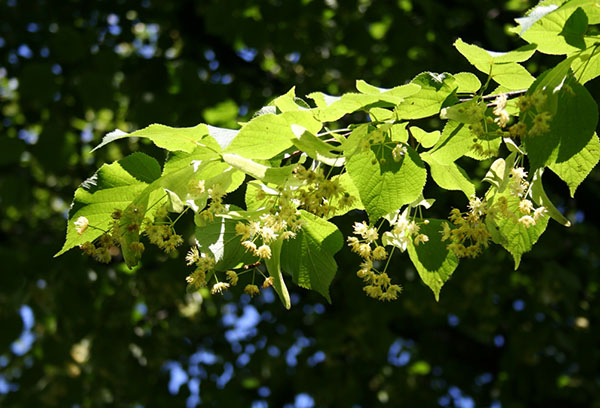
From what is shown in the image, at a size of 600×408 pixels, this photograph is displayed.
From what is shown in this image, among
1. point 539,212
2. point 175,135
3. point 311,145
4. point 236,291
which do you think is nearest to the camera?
point 311,145

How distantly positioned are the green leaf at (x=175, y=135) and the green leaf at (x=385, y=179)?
29cm

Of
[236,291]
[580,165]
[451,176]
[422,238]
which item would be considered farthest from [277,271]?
[236,291]

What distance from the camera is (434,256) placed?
1312 millimetres

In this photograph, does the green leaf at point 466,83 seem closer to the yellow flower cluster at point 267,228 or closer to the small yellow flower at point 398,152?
the small yellow flower at point 398,152

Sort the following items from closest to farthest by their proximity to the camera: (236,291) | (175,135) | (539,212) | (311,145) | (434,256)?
1. (311,145)
2. (175,135)
3. (539,212)
4. (434,256)
5. (236,291)

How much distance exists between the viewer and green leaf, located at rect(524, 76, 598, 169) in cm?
108

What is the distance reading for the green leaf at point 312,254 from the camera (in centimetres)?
127

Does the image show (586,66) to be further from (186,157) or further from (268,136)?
(186,157)

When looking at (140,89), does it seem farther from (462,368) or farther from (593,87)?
(462,368)

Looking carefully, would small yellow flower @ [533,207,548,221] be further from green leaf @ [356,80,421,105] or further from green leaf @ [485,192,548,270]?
green leaf @ [356,80,421,105]

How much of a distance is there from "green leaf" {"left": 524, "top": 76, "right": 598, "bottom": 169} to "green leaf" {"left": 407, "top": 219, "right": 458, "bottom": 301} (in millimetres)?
283

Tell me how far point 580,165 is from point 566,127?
0.17 meters

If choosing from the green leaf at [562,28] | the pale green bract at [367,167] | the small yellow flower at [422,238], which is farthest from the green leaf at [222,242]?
the green leaf at [562,28]

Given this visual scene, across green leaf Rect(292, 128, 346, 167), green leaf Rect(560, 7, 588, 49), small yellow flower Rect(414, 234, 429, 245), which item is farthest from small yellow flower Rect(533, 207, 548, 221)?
green leaf Rect(292, 128, 346, 167)
